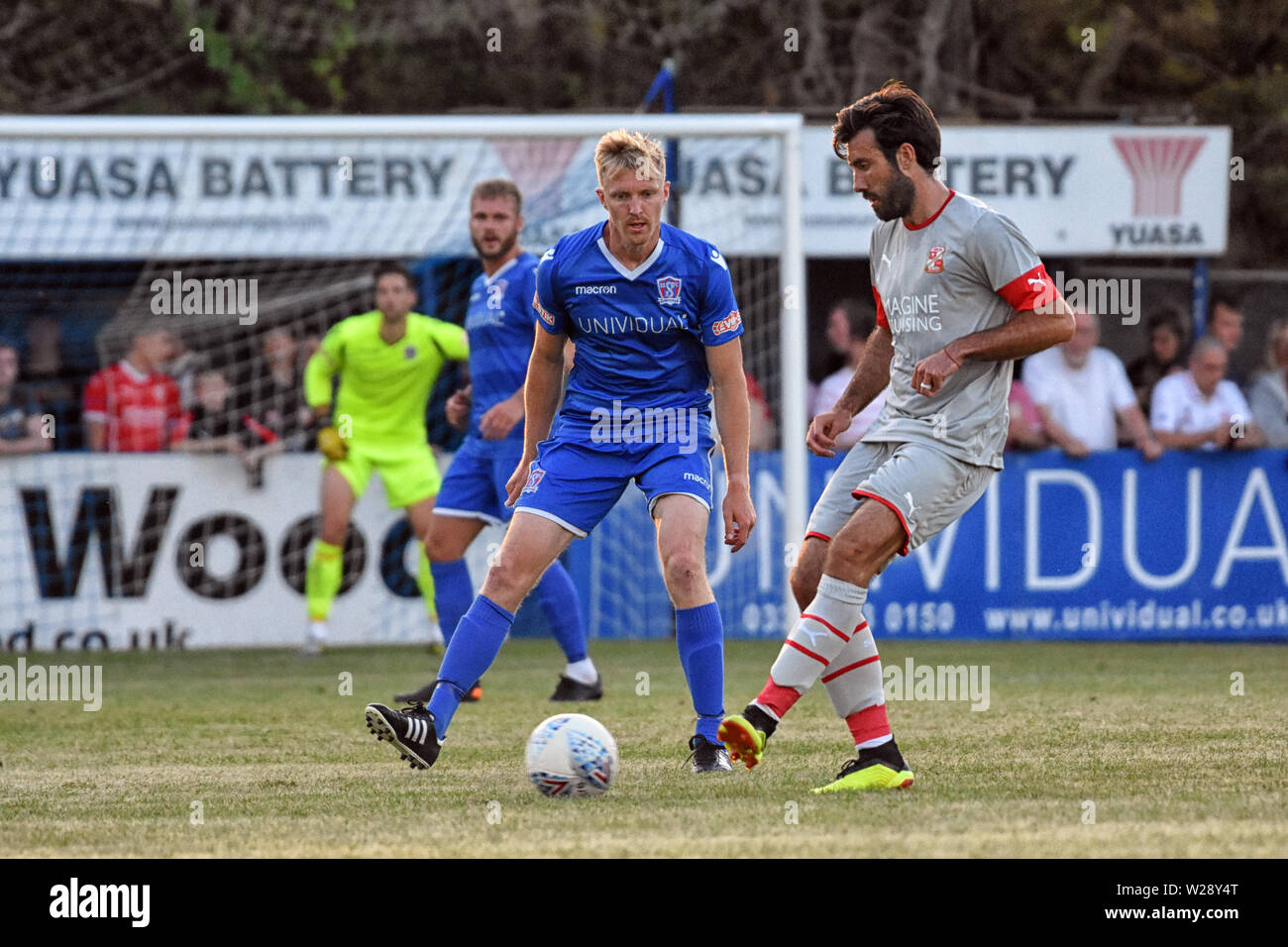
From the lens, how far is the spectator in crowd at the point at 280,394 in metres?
12.9

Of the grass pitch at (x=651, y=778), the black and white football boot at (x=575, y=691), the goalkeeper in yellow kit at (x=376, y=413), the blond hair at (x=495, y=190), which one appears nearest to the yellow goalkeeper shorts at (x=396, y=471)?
the goalkeeper in yellow kit at (x=376, y=413)

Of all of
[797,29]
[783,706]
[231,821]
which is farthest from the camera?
[797,29]

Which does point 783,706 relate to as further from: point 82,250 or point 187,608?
point 82,250

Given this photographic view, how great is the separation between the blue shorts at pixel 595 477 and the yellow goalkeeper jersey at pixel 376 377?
4898mm

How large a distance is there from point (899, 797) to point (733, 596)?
6952 millimetres

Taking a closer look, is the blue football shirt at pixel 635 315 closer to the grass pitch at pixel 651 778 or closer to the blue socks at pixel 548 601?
the grass pitch at pixel 651 778

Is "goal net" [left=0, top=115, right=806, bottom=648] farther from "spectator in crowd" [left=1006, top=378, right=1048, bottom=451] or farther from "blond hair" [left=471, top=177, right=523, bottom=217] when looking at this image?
"blond hair" [left=471, top=177, right=523, bottom=217]

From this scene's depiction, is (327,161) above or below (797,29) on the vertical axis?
below

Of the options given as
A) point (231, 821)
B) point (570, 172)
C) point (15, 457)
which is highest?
point (570, 172)

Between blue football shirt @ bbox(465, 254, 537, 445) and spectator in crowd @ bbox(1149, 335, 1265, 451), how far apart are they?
18.1ft

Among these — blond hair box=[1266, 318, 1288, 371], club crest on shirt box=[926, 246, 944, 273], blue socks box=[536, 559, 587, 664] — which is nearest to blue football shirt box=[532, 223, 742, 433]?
club crest on shirt box=[926, 246, 944, 273]
